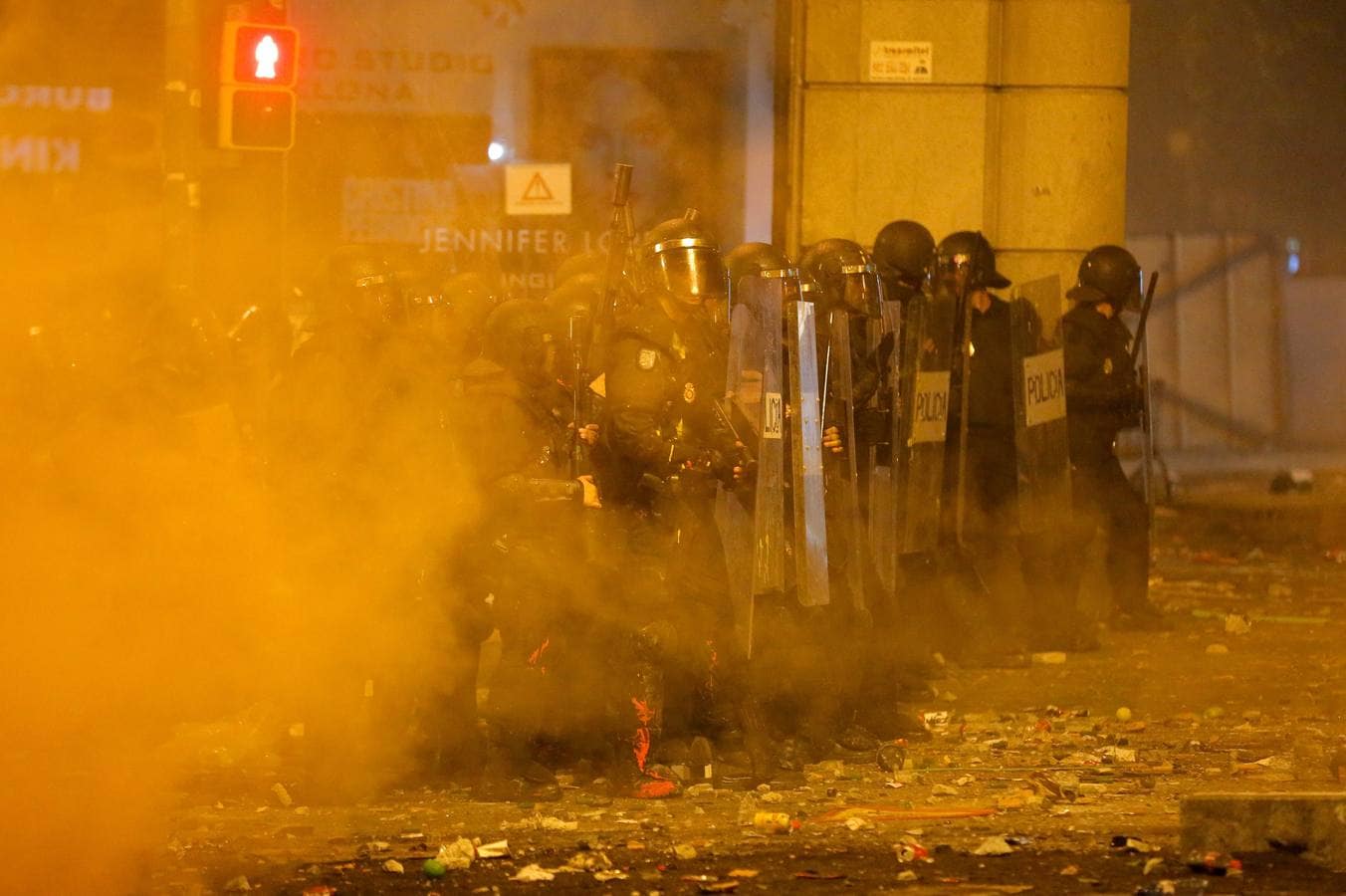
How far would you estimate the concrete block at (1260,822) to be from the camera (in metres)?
6.00

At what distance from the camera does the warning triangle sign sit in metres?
15.7

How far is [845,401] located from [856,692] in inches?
46.0

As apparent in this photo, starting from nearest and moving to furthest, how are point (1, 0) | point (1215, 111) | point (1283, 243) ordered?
point (1, 0)
point (1283, 243)
point (1215, 111)

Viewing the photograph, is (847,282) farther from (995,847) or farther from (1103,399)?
(995,847)

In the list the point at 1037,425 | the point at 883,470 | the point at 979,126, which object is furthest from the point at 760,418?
the point at 979,126

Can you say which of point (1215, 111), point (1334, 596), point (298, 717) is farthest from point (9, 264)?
point (1215, 111)

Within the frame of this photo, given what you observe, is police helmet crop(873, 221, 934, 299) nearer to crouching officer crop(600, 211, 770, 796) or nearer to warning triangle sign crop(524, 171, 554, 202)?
crouching officer crop(600, 211, 770, 796)

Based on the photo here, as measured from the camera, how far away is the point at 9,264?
11516 millimetres

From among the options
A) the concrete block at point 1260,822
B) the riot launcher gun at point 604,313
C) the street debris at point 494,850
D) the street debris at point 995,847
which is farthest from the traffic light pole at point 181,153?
the concrete block at point 1260,822

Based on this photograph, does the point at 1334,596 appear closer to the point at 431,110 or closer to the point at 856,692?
the point at 856,692

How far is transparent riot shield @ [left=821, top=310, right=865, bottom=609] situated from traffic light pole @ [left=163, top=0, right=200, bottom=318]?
3535mm

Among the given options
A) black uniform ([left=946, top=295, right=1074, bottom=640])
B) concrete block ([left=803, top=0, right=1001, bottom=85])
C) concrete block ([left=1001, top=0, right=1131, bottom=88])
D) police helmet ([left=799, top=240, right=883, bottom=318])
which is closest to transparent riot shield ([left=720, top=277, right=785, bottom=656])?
police helmet ([left=799, top=240, right=883, bottom=318])

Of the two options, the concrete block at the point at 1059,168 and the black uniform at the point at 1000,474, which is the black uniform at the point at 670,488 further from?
the concrete block at the point at 1059,168

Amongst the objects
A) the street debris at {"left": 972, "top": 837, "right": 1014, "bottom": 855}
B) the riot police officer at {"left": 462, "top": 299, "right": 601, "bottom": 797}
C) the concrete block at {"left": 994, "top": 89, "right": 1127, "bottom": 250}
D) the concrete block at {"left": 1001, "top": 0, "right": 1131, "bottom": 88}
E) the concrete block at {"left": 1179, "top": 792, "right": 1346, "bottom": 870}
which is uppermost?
the concrete block at {"left": 1001, "top": 0, "right": 1131, "bottom": 88}
